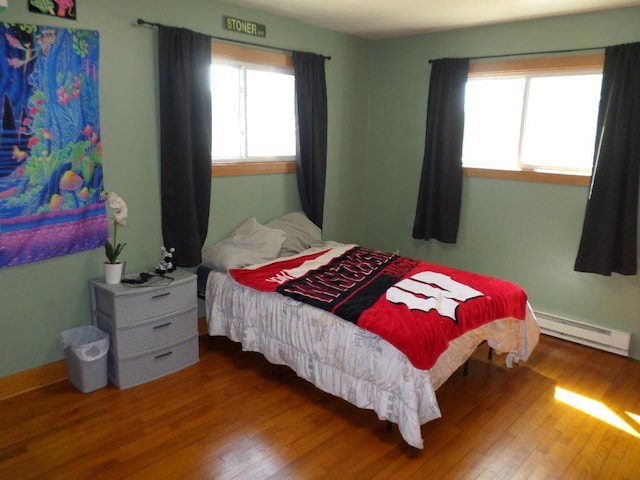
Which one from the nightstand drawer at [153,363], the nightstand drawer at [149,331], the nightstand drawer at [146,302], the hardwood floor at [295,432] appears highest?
the nightstand drawer at [146,302]

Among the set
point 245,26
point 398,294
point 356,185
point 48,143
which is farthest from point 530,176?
point 48,143

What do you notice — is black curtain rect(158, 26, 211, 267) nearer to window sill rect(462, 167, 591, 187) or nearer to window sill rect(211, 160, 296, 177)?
window sill rect(211, 160, 296, 177)

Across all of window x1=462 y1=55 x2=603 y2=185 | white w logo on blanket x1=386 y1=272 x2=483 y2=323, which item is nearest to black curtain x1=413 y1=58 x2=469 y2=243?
window x1=462 y1=55 x2=603 y2=185

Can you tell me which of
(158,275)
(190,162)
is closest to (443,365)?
(158,275)

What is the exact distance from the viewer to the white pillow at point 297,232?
3900 mm

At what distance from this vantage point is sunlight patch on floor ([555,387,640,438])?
271 cm

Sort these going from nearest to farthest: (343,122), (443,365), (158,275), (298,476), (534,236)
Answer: (298,476) → (443,365) → (158,275) → (534,236) → (343,122)

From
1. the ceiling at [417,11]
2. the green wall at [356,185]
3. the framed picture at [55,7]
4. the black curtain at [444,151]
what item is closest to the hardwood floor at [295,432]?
the green wall at [356,185]

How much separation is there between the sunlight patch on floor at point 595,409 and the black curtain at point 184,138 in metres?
2.56

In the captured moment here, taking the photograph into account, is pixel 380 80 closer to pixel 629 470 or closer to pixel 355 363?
pixel 355 363

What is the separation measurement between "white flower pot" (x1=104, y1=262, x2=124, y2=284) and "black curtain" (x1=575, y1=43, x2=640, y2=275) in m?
3.25

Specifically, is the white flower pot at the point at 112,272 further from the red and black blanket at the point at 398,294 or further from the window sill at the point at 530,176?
the window sill at the point at 530,176

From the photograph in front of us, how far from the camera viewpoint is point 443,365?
101 inches

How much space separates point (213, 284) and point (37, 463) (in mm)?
1488
